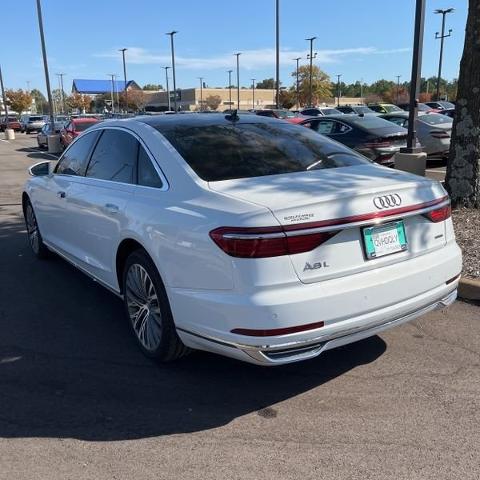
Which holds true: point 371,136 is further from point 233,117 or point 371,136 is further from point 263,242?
point 263,242

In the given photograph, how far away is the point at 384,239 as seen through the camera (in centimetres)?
324

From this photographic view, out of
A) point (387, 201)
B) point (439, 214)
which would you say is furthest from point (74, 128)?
point (387, 201)

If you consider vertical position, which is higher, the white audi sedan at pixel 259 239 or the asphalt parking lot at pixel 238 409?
the white audi sedan at pixel 259 239

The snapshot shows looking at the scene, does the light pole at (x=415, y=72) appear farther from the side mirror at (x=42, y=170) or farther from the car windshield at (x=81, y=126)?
the car windshield at (x=81, y=126)

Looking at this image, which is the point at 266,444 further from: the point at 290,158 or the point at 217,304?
the point at 290,158

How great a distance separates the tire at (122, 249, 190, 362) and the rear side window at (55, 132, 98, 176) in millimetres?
1503

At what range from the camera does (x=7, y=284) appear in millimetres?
5883

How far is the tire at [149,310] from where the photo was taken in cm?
357

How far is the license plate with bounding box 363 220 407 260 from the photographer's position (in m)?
3.17

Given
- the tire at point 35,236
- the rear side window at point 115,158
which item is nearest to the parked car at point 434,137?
the tire at point 35,236

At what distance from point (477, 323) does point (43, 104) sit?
155 metres

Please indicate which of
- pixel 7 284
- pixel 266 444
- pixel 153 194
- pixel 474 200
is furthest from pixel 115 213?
pixel 474 200

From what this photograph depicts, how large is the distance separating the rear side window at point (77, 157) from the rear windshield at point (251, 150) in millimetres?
1187

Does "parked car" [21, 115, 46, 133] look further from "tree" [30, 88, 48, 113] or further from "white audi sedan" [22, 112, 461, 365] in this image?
"tree" [30, 88, 48, 113]
